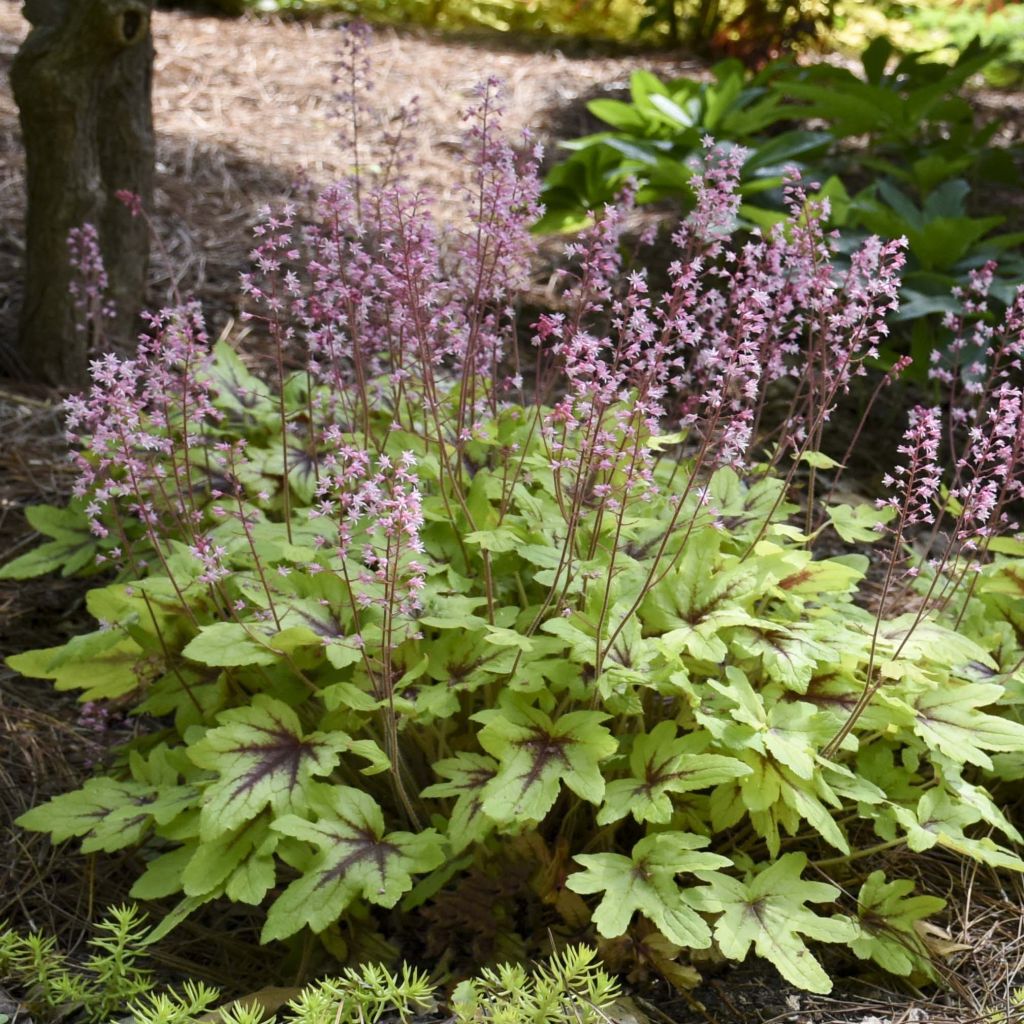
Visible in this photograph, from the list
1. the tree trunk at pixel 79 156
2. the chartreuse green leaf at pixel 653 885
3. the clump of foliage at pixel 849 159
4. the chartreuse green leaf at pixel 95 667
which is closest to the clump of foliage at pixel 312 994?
the chartreuse green leaf at pixel 653 885

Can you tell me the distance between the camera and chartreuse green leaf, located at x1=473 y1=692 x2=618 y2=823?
6.83 feet

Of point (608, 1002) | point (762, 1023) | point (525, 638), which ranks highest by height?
point (525, 638)

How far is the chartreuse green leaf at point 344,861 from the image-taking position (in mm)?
2098

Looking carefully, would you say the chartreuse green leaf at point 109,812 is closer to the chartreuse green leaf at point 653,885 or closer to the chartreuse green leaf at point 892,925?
the chartreuse green leaf at point 653,885

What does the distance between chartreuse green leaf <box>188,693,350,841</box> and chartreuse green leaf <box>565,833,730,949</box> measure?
538 millimetres

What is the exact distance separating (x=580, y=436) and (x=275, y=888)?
1.20 meters

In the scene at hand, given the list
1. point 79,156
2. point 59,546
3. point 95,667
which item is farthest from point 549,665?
point 79,156

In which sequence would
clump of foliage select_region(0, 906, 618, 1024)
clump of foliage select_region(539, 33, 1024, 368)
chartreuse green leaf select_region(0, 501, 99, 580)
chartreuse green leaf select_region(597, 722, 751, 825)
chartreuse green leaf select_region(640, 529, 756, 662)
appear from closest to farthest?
clump of foliage select_region(0, 906, 618, 1024) < chartreuse green leaf select_region(597, 722, 751, 825) < chartreuse green leaf select_region(640, 529, 756, 662) < chartreuse green leaf select_region(0, 501, 99, 580) < clump of foliage select_region(539, 33, 1024, 368)

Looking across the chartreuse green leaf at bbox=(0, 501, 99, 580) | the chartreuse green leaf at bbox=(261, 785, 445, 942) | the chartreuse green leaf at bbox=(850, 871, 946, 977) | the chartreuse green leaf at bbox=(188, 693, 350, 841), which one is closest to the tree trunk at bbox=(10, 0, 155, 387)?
the chartreuse green leaf at bbox=(0, 501, 99, 580)

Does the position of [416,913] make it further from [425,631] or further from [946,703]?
[946,703]

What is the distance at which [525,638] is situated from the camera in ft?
7.10

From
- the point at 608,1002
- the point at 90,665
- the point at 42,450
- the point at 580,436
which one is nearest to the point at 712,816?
the point at 608,1002

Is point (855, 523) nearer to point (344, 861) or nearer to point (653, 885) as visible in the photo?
point (653, 885)

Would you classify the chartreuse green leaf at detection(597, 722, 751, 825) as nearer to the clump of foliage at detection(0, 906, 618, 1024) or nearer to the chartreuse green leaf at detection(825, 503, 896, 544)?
the clump of foliage at detection(0, 906, 618, 1024)
